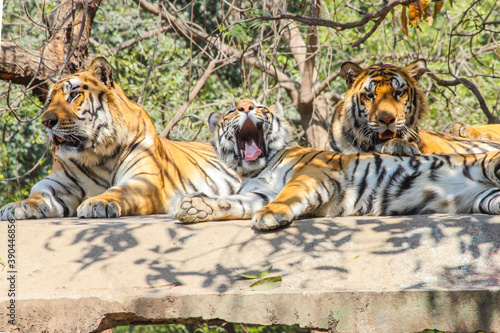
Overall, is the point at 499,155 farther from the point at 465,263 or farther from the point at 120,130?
the point at 120,130

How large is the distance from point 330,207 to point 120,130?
1589 mm

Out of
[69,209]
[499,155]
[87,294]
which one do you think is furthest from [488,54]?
[87,294]

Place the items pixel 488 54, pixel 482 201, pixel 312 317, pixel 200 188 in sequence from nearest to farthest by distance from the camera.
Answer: pixel 312 317 < pixel 482 201 < pixel 200 188 < pixel 488 54

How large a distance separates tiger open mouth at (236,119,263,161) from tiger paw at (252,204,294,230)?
3.01 feet

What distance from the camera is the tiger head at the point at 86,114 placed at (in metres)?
3.57

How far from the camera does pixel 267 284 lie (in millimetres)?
2305

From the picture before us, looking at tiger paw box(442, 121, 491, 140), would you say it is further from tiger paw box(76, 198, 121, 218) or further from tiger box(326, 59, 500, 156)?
tiger paw box(76, 198, 121, 218)

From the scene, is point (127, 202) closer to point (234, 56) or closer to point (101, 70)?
point (101, 70)

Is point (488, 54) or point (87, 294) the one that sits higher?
point (488, 54)

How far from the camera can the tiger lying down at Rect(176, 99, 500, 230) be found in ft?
9.60

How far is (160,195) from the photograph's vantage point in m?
3.71

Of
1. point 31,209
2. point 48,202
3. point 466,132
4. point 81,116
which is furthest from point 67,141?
point 466,132

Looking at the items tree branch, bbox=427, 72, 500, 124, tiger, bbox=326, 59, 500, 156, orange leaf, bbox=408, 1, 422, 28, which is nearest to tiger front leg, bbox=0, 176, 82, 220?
tiger, bbox=326, 59, 500, 156

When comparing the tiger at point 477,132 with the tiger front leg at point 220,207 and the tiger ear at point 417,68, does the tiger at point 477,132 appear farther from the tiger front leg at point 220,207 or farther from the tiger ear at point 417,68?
the tiger front leg at point 220,207
